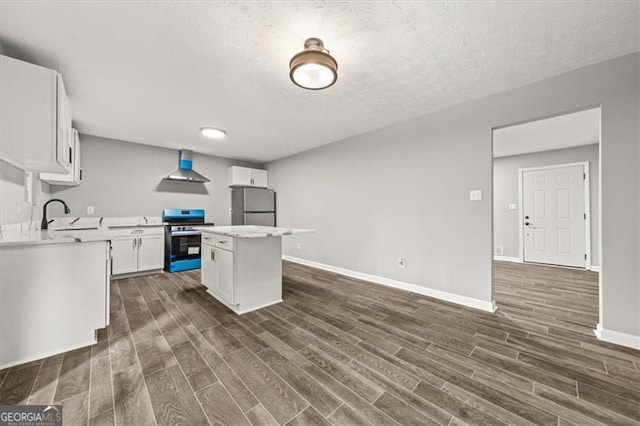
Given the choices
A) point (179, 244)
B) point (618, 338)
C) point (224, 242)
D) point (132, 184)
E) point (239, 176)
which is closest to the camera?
point (618, 338)

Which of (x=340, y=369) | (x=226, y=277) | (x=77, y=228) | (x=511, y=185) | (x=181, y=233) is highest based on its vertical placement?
(x=511, y=185)

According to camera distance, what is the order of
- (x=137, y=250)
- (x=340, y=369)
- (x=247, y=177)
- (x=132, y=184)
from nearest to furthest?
1. (x=340, y=369)
2. (x=137, y=250)
3. (x=132, y=184)
4. (x=247, y=177)

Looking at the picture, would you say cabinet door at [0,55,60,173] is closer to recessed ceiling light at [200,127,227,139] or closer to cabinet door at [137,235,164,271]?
recessed ceiling light at [200,127,227,139]

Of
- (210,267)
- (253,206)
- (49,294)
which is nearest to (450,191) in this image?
(210,267)

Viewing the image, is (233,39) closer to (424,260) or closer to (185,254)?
(424,260)

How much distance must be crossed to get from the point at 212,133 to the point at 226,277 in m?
2.40

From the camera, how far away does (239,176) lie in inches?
222

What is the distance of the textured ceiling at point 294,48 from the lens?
1.58m

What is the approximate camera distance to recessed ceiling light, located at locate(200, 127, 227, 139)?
379 centimetres

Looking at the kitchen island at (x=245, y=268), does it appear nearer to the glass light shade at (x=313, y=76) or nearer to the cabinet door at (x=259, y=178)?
the glass light shade at (x=313, y=76)

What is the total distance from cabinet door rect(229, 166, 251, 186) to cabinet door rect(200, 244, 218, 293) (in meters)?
2.61

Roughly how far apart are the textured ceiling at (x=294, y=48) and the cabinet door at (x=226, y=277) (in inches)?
71.9

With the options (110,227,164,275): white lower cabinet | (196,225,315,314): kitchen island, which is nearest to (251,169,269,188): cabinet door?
(110,227,164,275): white lower cabinet

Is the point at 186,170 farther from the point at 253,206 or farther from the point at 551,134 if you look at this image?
the point at 551,134
